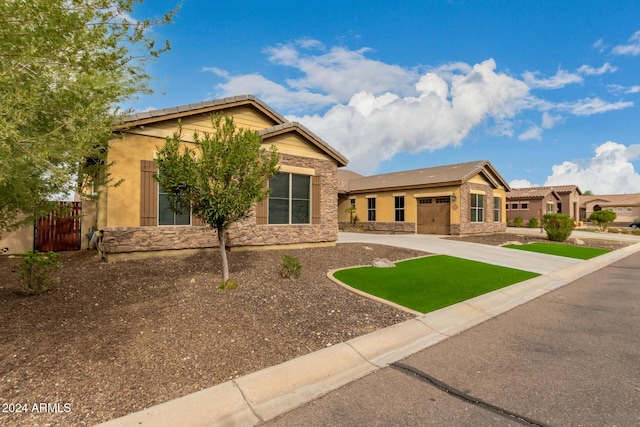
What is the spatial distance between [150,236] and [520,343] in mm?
9769

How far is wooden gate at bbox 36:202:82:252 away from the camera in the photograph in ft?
39.3

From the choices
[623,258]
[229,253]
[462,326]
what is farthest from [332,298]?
[623,258]

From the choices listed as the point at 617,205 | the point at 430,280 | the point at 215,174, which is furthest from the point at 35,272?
the point at 617,205

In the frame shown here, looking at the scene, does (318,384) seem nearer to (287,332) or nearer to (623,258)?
(287,332)

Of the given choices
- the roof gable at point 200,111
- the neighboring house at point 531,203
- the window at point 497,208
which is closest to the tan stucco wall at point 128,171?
the roof gable at point 200,111

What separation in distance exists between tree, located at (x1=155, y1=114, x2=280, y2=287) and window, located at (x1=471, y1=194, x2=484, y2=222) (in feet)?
63.6

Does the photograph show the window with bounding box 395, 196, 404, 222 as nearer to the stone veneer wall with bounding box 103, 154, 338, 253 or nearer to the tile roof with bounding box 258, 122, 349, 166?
the tile roof with bounding box 258, 122, 349, 166

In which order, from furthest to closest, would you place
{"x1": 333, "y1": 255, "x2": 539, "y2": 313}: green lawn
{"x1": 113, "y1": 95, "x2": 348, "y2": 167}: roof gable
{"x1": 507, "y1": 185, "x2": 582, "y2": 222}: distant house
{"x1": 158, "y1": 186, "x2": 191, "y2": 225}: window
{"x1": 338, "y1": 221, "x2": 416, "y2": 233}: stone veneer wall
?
{"x1": 507, "y1": 185, "x2": 582, "y2": 222}: distant house, {"x1": 338, "y1": 221, "x2": 416, "y2": 233}: stone veneer wall, {"x1": 158, "y1": 186, "x2": 191, "y2": 225}: window, {"x1": 113, "y1": 95, "x2": 348, "y2": 167}: roof gable, {"x1": 333, "y1": 255, "x2": 539, "y2": 313}: green lawn

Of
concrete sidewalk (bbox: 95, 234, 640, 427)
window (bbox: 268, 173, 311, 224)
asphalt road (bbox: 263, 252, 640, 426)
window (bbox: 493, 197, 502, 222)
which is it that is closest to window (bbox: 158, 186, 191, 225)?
window (bbox: 268, 173, 311, 224)

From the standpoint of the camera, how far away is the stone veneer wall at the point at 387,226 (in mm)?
23328

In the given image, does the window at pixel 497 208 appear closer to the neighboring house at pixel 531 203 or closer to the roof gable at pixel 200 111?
the neighboring house at pixel 531 203

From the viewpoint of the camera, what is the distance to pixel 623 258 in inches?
561

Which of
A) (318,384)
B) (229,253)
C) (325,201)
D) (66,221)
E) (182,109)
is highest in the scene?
(182,109)

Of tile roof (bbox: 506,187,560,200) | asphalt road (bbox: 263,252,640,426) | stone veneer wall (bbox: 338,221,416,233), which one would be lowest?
asphalt road (bbox: 263,252,640,426)
